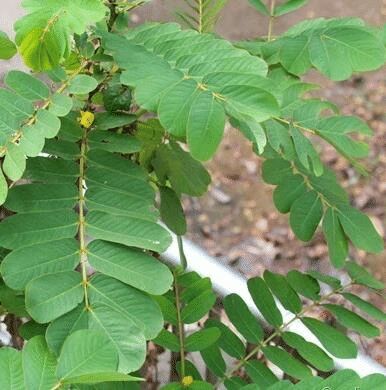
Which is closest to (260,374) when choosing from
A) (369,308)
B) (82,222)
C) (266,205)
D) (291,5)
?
(369,308)

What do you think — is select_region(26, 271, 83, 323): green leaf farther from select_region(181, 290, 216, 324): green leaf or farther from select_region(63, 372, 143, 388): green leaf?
select_region(181, 290, 216, 324): green leaf

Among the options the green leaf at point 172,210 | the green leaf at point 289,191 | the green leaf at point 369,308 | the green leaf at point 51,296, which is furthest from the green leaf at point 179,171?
the green leaf at point 51,296

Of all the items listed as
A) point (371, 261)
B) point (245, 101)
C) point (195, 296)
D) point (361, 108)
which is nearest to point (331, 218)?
point (195, 296)

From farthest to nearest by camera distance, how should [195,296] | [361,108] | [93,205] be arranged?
[361,108] → [195,296] → [93,205]

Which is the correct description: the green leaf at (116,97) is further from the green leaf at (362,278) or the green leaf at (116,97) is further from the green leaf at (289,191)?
the green leaf at (362,278)

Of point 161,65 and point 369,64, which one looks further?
point 369,64

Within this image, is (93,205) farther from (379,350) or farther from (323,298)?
(379,350)

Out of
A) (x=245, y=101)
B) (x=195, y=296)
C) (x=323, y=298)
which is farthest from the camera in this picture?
(x=323, y=298)
